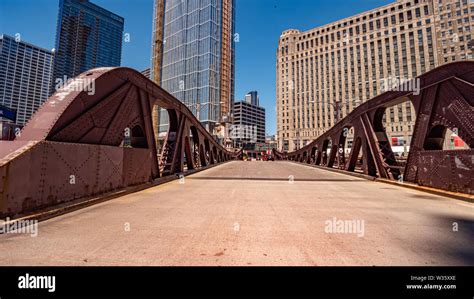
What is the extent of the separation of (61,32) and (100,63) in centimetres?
1436

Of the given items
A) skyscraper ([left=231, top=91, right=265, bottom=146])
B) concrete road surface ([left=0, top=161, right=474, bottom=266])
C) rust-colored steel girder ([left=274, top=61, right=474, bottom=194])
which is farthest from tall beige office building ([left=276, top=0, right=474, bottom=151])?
concrete road surface ([left=0, top=161, right=474, bottom=266])

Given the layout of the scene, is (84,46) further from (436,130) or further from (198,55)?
(436,130)

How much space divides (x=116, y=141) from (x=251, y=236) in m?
7.06

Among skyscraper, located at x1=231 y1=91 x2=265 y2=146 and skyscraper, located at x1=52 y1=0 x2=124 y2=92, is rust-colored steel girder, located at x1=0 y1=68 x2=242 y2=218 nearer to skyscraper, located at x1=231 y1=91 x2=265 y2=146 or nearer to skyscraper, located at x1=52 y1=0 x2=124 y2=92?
skyscraper, located at x1=52 y1=0 x2=124 y2=92

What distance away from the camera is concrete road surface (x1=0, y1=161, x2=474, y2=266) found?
9.90 ft

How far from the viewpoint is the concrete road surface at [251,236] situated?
3.02 meters

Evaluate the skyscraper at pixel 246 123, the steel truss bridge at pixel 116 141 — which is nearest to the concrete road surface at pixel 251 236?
the steel truss bridge at pixel 116 141

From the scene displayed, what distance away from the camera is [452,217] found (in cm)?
517

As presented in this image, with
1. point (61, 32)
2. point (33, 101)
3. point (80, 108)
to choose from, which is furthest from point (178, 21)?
point (80, 108)

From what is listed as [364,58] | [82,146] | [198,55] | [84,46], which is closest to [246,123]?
[198,55]

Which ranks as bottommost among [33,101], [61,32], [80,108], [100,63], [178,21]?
[80,108]

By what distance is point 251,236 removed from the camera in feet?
12.8
